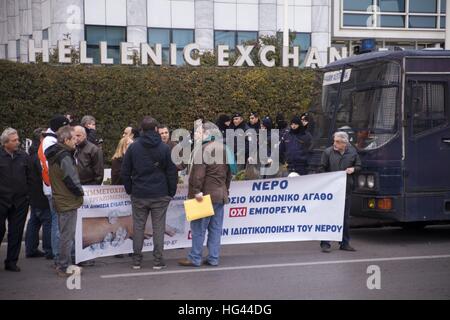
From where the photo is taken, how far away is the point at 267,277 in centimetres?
757

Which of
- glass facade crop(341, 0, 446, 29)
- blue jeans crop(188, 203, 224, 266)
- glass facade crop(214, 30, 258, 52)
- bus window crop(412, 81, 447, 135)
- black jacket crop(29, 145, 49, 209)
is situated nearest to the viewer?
blue jeans crop(188, 203, 224, 266)

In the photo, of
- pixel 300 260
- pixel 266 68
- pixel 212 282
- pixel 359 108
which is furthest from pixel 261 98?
pixel 212 282

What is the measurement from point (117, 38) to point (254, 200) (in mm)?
19648

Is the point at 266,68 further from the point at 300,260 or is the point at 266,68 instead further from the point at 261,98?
the point at 300,260

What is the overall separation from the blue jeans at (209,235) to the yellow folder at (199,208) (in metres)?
0.21

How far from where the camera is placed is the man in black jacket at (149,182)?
7.87 metres

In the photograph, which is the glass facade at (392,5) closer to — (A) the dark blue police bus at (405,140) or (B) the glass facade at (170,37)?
(B) the glass facade at (170,37)

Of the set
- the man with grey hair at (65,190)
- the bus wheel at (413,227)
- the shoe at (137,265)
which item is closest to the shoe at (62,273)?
the man with grey hair at (65,190)

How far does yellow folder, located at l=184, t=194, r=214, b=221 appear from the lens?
7.96 meters

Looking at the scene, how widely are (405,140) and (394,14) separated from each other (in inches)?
951

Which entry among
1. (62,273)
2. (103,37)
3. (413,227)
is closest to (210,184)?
(62,273)

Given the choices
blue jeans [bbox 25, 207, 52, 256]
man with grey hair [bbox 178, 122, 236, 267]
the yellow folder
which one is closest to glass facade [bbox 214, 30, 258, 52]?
blue jeans [bbox 25, 207, 52, 256]

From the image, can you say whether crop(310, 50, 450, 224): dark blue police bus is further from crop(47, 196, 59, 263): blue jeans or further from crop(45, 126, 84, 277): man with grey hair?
crop(47, 196, 59, 263): blue jeans

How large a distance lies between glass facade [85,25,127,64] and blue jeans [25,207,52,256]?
18.3 m
